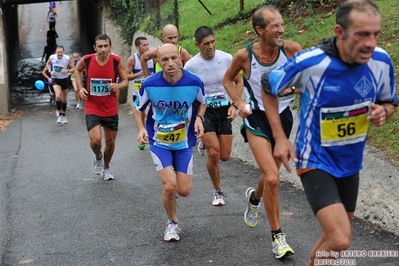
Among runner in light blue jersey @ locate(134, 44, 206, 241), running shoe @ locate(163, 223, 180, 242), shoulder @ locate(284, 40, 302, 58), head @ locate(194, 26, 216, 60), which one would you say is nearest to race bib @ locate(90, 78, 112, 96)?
head @ locate(194, 26, 216, 60)

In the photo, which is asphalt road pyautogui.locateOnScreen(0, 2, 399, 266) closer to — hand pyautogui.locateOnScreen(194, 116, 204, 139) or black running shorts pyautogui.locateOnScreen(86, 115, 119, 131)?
black running shorts pyautogui.locateOnScreen(86, 115, 119, 131)

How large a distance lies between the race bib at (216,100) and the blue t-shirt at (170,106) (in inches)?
47.4

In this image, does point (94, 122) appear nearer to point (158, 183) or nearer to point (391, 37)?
point (158, 183)

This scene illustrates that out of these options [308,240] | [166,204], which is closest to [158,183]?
[166,204]

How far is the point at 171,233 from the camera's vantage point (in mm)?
6766

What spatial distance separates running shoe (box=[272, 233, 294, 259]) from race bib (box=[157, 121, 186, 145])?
1.52 meters

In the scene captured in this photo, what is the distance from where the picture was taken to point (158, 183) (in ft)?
31.5

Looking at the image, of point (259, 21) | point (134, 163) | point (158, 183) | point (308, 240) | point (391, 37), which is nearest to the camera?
point (259, 21)

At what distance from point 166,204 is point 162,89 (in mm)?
1150

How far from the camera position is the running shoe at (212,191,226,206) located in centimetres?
810

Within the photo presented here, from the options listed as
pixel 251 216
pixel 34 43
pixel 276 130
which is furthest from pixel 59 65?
pixel 34 43

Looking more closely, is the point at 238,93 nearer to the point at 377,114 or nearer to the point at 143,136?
the point at 143,136

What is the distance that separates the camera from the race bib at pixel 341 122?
4383 mm

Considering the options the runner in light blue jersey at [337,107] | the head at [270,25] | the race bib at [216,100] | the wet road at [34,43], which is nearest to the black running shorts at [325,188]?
the runner in light blue jersey at [337,107]
